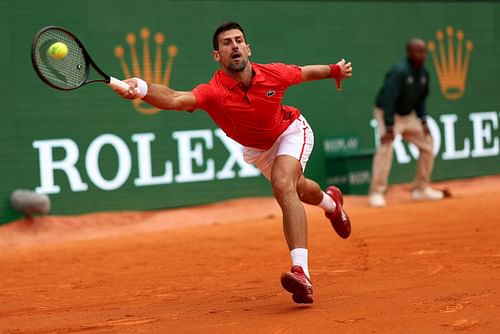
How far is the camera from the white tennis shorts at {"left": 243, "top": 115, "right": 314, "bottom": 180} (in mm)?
6258

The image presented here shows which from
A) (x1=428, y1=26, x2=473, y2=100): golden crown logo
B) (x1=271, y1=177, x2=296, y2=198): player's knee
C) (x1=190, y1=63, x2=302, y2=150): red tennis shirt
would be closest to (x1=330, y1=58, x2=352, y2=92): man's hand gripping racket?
(x1=190, y1=63, x2=302, y2=150): red tennis shirt

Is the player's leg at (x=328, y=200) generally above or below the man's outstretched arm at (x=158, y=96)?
below

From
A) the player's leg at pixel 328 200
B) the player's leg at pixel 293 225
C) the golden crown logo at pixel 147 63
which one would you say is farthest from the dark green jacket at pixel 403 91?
the player's leg at pixel 293 225

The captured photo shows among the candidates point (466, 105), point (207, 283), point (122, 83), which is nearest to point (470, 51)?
point (466, 105)

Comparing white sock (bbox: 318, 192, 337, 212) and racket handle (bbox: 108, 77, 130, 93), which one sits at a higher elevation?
racket handle (bbox: 108, 77, 130, 93)

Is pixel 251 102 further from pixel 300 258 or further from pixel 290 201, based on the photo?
pixel 300 258

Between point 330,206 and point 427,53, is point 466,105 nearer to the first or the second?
point 427,53

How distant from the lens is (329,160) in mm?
12586

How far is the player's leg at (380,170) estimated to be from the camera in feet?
38.6

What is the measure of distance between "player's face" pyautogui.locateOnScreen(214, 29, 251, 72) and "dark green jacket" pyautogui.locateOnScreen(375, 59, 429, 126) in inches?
225

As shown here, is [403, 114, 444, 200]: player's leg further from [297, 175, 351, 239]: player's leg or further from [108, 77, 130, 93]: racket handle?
[108, 77, 130, 93]: racket handle

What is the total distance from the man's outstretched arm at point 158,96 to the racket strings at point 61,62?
0.33 metres

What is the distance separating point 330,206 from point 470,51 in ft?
25.3

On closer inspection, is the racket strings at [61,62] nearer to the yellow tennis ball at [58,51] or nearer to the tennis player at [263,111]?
the yellow tennis ball at [58,51]
